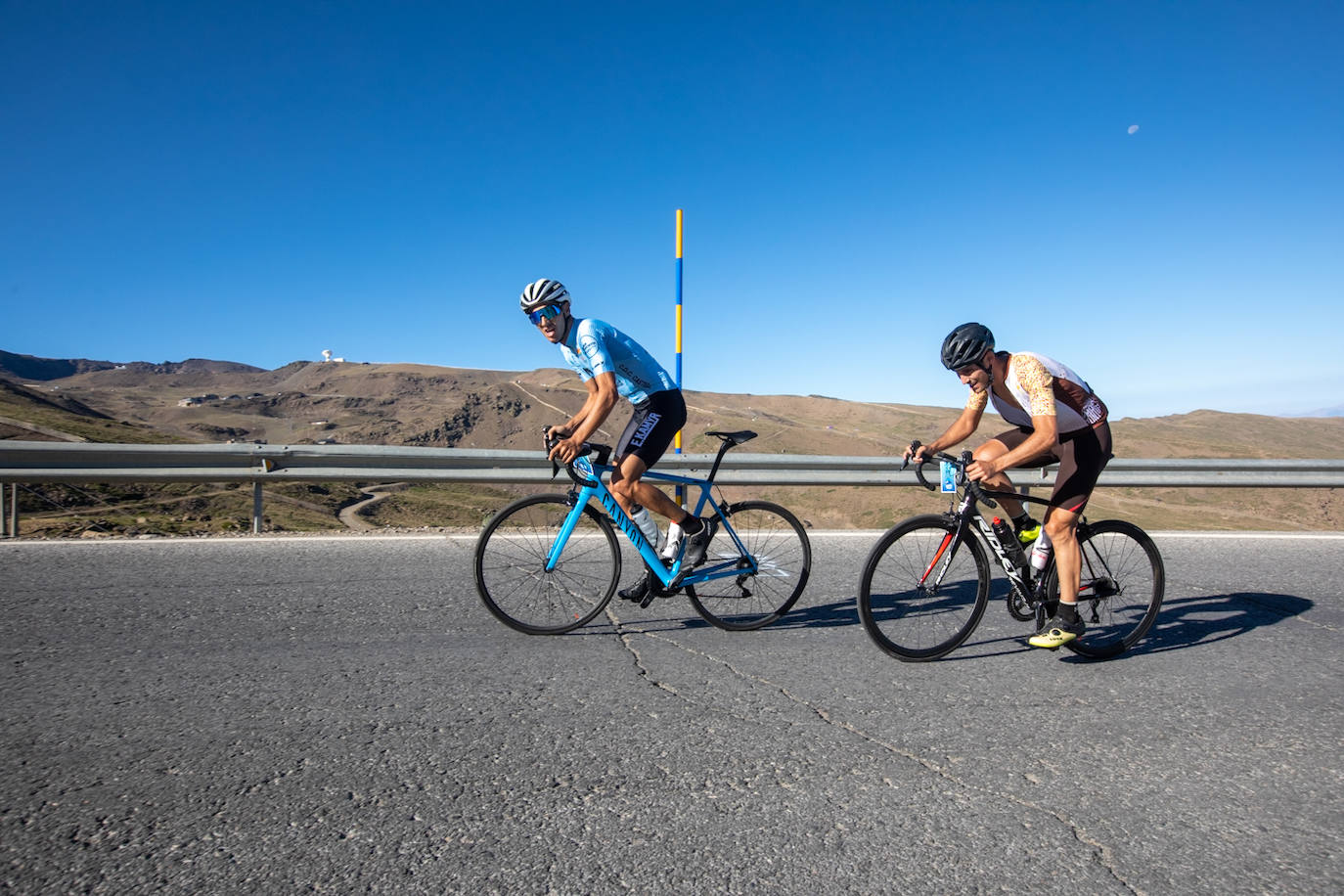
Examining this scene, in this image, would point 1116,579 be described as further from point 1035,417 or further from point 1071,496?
point 1035,417

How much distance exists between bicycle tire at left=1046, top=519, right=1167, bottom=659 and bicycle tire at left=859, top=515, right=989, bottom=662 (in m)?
0.44

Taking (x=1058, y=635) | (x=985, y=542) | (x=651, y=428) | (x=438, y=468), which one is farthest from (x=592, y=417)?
(x=438, y=468)

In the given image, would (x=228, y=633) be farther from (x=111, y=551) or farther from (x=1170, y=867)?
(x=1170, y=867)

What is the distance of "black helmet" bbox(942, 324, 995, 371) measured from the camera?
13.4ft

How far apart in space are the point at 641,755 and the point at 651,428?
219cm

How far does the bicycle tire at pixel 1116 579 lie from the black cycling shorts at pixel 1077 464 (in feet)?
0.91

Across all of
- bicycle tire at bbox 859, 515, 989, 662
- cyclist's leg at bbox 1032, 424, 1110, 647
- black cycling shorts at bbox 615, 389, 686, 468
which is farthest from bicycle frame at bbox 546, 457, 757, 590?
cyclist's leg at bbox 1032, 424, 1110, 647

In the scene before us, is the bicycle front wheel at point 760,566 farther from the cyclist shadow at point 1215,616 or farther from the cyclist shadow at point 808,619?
the cyclist shadow at point 1215,616

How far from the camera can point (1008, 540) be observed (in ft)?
14.1

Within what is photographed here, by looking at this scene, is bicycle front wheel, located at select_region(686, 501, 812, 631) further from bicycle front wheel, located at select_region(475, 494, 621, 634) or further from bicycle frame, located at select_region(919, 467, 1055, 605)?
bicycle frame, located at select_region(919, 467, 1055, 605)

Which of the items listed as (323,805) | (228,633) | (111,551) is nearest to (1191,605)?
(323,805)

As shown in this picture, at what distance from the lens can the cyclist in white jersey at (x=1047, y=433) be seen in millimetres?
3994

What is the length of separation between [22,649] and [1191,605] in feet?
22.5

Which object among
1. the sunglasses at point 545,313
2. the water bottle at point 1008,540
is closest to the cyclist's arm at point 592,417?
the sunglasses at point 545,313
